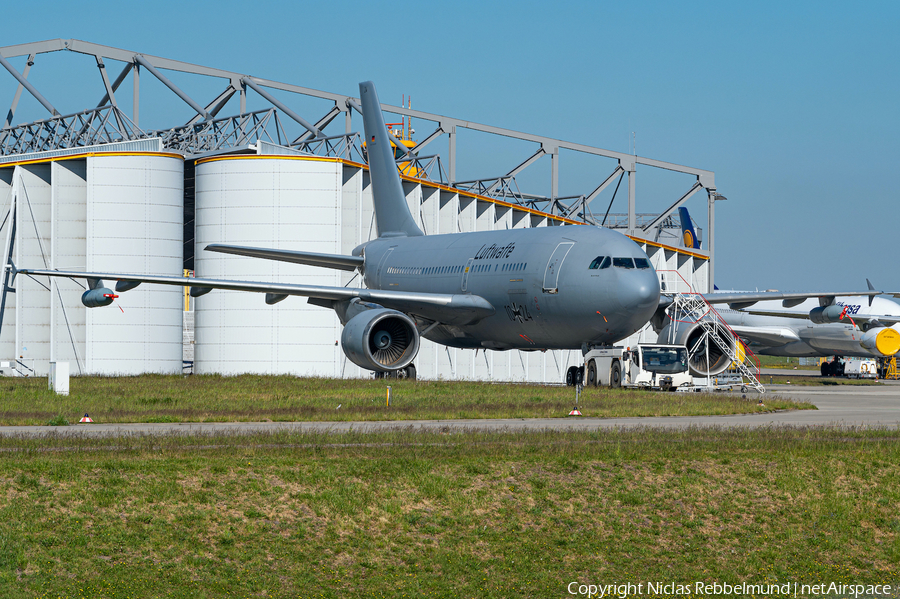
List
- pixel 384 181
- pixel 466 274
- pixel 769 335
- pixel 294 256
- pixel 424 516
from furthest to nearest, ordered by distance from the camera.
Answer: pixel 769 335
pixel 384 181
pixel 294 256
pixel 466 274
pixel 424 516

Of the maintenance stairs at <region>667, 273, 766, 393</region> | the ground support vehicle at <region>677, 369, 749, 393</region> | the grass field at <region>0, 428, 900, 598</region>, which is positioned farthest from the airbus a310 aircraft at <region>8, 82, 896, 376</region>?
the grass field at <region>0, 428, 900, 598</region>

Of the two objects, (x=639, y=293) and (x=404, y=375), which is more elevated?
(x=639, y=293)

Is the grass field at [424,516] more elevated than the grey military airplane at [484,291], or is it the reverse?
the grey military airplane at [484,291]

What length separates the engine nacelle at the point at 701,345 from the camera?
36.7 m

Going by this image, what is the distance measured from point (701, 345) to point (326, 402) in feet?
52.6

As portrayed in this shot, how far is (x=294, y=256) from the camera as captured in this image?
3984 centimetres

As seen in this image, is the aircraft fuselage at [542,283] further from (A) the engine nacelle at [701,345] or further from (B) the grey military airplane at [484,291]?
(A) the engine nacelle at [701,345]

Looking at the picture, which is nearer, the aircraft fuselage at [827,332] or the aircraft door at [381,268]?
the aircraft door at [381,268]

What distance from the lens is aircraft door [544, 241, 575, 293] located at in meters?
34.2

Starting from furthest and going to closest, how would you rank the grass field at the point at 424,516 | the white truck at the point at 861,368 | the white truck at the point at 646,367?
the white truck at the point at 861,368, the white truck at the point at 646,367, the grass field at the point at 424,516

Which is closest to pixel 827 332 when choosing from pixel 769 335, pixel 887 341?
pixel 769 335

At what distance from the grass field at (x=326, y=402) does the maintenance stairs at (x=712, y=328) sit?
14.8 ft

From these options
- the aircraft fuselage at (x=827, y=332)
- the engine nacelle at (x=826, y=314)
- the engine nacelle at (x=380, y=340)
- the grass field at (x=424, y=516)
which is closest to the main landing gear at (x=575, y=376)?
the engine nacelle at (x=380, y=340)

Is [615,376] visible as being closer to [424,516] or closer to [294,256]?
[294,256]
